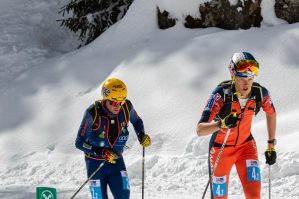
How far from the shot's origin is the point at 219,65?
1248 cm

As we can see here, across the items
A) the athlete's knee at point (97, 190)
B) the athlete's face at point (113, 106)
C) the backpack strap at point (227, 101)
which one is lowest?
the athlete's knee at point (97, 190)

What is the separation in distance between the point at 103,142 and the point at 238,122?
4.86ft

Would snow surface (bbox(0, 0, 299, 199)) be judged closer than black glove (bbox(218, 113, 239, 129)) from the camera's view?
No

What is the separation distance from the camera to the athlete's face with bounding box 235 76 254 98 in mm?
6090

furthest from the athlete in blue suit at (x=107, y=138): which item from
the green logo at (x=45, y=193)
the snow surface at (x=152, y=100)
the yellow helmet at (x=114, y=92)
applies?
the snow surface at (x=152, y=100)

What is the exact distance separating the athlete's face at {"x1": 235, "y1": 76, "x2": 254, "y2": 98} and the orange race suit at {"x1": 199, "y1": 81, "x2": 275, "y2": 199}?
0.07 metres

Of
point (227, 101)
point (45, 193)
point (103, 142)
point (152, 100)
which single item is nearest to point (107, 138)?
point (103, 142)

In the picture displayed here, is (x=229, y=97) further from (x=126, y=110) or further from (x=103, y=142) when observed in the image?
(x=103, y=142)

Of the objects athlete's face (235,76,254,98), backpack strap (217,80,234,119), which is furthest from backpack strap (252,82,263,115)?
backpack strap (217,80,234,119)

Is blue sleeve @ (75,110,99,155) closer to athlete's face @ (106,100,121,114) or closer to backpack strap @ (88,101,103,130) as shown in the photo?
backpack strap @ (88,101,103,130)

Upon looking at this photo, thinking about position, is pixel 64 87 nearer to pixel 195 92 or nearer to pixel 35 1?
pixel 195 92

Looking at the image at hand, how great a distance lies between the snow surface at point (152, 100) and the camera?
995cm

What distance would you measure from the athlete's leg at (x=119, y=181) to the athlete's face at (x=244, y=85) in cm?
157

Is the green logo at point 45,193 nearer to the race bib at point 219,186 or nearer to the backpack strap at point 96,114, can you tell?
the backpack strap at point 96,114
